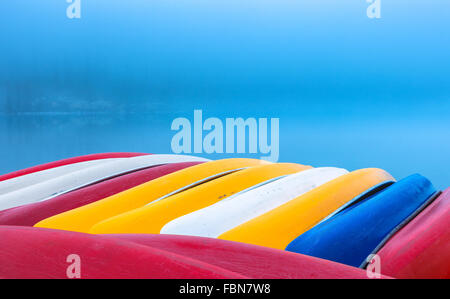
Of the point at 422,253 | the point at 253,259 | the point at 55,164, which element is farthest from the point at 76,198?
the point at 422,253

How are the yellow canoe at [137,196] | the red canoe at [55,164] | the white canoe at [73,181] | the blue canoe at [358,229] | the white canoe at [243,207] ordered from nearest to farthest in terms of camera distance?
the blue canoe at [358,229] → the white canoe at [243,207] → the yellow canoe at [137,196] → the white canoe at [73,181] → the red canoe at [55,164]

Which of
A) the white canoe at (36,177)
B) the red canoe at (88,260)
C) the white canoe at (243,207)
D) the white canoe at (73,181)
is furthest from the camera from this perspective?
the white canoe at (36,177)

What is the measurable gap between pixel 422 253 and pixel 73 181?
1.00m

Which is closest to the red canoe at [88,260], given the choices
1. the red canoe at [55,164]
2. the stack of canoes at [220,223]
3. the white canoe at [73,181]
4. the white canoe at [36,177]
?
the stack of canoes at [220,223]

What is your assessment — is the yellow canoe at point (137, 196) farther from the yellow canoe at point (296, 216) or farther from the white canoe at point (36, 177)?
the white canoe at point (36, 177)

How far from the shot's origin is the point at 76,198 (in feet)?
3.64

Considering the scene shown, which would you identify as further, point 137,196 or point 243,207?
point 137,196

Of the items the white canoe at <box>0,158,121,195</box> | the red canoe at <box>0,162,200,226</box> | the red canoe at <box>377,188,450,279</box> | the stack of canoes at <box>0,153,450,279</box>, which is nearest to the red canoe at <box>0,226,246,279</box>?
the stack of canoes at <box>0,153,450,279</box>

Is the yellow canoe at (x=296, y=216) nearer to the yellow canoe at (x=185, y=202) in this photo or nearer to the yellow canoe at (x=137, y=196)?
the yellow canoe at (x=185, y=202)

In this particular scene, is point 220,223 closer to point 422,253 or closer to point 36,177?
point 422,253

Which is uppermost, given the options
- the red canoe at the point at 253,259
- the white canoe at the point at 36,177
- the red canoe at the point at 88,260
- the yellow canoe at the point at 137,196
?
the red canoe at the point at 88,260

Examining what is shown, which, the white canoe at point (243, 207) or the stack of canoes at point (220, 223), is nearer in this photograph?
the stack of canoes at point (220, 223)

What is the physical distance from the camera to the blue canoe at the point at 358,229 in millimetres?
684

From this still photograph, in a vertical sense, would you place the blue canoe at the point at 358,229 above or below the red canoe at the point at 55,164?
above
